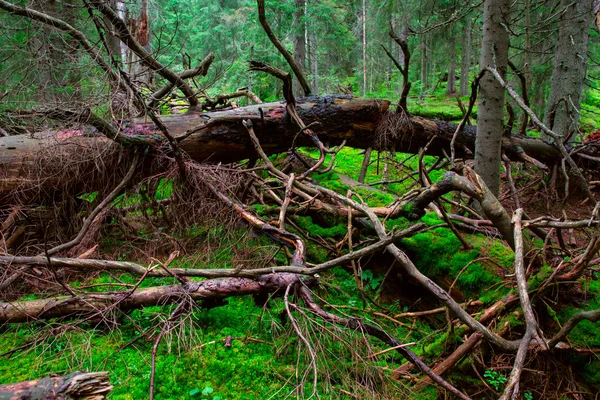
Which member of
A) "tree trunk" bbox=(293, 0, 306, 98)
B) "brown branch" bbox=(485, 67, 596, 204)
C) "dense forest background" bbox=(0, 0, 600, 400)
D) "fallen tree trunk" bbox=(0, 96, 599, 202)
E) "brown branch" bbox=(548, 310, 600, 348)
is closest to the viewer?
"brown branch" bbox=(548, 310, 600, 348)

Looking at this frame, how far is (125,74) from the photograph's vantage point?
334 centimetres

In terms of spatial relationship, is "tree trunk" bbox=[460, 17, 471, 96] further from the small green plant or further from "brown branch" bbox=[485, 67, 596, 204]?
the small green plant

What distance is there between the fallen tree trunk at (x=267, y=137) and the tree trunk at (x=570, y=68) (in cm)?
98

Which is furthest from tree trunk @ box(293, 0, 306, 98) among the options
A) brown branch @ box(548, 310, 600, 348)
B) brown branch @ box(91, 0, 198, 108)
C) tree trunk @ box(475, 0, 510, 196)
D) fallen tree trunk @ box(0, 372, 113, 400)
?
fallen tree trunk @ box(0, 372, 113, 400)

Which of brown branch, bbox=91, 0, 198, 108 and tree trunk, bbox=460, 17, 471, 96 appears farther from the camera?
tree trunk, bbox=460, 17, 471, 96

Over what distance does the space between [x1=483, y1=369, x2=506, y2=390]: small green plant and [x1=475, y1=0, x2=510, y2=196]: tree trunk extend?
2.53 metres

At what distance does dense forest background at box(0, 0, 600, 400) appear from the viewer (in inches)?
98.7

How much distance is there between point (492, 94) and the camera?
4.29 metres

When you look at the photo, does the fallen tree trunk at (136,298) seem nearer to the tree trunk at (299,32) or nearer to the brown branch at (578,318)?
the brown branch at (578,318)

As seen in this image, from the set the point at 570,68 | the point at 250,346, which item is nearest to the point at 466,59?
the point at 570,68

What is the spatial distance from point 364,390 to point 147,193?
3393 mm

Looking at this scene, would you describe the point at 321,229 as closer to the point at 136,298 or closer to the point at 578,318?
the point at 136,298

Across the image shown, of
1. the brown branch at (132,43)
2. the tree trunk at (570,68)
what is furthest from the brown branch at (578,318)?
the tree trunk at (570,68)

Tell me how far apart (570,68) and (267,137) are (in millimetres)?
6351
